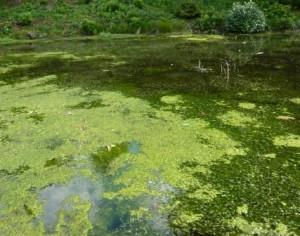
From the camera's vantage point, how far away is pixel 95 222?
4566mm

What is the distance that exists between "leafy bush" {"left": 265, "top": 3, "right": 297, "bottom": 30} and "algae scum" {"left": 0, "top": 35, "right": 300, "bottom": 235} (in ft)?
32.9

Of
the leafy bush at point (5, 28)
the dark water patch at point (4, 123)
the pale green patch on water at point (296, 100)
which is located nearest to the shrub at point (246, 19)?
the leafy bush at point (5, 28)

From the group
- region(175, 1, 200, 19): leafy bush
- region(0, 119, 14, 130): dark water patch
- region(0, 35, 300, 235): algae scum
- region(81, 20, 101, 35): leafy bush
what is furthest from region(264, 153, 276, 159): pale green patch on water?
region(175, 1, 200, 19): leafy bush

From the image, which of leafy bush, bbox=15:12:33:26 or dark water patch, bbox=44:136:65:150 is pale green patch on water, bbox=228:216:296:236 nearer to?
dark water patch, bbox=44:136:65:150

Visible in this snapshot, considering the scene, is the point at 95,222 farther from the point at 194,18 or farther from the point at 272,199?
the point at 194,18

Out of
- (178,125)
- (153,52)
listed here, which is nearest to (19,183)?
(178,125)

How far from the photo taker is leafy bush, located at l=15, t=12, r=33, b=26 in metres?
22.4

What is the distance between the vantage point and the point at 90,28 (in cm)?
2188

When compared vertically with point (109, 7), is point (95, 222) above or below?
below

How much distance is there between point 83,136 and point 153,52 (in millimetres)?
9144

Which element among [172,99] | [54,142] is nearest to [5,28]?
[172,99]

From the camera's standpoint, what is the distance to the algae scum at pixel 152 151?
4586 millimetres

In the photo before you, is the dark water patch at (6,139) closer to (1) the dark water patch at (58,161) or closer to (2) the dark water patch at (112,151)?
(1) the dark water patch at (58,161)

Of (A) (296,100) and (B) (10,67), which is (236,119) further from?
(B) (10,67)
